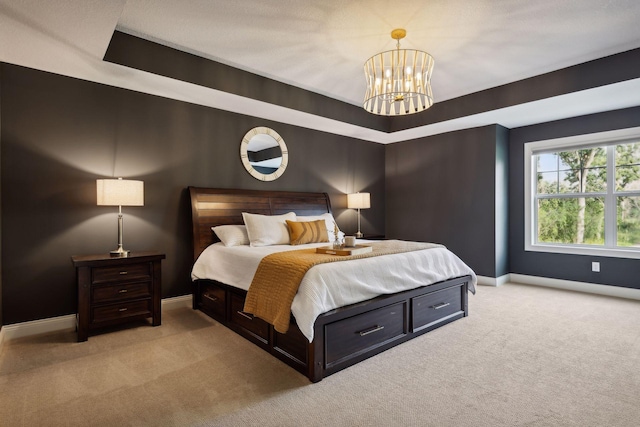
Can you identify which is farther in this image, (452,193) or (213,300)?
(452,193)

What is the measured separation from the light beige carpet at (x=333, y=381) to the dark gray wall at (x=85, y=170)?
699 mm

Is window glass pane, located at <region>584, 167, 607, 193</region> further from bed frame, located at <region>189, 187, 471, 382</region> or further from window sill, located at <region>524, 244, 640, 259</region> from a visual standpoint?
bed frame, located at <region>189, 187, 471, 382</region>

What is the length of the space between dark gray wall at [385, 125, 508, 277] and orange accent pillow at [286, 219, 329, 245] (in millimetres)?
2488

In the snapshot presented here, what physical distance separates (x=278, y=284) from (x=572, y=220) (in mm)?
4601

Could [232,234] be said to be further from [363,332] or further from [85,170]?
[363,332]

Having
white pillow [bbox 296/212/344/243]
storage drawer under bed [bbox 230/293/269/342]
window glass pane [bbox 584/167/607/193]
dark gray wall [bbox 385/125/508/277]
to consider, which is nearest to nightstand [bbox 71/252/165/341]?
storage drawer under bed [bbox 230/293/269/342]

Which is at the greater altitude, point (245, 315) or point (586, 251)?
point (586, 251)

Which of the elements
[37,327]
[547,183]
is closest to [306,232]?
[37,327]

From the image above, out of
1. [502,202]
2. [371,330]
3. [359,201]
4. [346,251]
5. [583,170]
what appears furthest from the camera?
[359,201]

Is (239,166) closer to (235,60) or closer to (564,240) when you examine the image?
(235,60)

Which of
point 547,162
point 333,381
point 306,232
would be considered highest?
point 547,162

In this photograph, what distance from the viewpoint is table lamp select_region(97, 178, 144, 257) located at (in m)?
3.12

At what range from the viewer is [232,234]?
381 cm

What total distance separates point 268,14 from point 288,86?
154 cm
